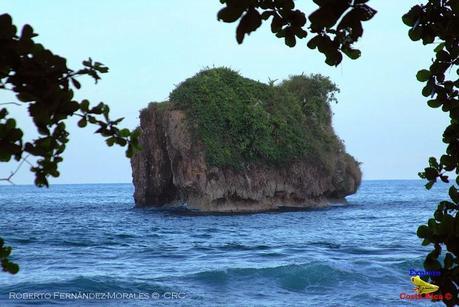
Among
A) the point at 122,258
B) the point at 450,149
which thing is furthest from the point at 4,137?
the point at 122,258

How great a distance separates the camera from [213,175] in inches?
1592

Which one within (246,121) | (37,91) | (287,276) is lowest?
(287,276)

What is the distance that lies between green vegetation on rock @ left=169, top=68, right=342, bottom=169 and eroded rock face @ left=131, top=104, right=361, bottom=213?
29.9 inches

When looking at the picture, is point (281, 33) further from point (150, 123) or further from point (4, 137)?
point (150, 123)

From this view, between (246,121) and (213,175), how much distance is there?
14.8 feet

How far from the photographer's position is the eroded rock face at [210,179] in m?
40.5

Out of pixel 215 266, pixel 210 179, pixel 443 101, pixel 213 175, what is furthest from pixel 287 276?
pixel 213 175

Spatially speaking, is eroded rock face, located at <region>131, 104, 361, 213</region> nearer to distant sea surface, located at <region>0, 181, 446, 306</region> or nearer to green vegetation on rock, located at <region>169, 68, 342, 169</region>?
green vegetation on rock, located at <region>169, 68, 342, 169</region>

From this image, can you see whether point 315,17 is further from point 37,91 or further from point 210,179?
point 210,179

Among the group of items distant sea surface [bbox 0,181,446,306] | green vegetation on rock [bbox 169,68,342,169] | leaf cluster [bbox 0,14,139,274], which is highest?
green vegetation on rock [bbox 169,68,342,169]

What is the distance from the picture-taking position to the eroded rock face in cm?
4047

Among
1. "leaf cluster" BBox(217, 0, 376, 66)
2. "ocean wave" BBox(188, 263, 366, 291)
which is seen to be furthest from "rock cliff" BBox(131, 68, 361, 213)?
"leaf cluster" BBox(217, 0, 376, 66)

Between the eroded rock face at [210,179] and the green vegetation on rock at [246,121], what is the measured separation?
0.76 meters

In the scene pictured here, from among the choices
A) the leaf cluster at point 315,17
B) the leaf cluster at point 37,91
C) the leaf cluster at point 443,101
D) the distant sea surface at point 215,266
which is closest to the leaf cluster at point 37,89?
the leaf cluster at point 37,91
